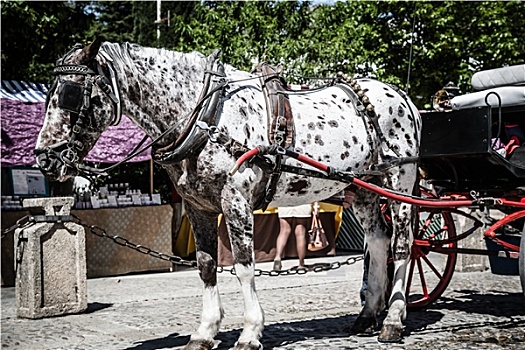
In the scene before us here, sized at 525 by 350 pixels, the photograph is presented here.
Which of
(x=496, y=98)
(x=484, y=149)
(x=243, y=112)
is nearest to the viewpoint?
(x=243, y=112)

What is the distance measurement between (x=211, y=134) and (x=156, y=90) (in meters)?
0.57

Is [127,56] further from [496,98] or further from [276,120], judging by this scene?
[496,98]

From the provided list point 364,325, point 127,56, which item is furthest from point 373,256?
point 127,56

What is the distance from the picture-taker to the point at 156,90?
19.0 feet

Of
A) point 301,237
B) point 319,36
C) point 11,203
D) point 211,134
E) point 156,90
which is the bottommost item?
point 301,237

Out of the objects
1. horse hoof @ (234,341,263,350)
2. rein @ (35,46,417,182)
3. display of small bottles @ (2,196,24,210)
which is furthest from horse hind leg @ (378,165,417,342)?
display of small bottles @ (2,196,24,210)

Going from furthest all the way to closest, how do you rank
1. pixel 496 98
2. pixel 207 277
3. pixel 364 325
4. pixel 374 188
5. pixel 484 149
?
pixel 496 98
pixel 364 325
pixel 484 149
pixel 374 188
pixel 207 277

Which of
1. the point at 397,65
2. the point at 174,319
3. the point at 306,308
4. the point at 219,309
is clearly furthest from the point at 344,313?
the point at 397,65

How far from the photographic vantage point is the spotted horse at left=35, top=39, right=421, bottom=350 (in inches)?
218

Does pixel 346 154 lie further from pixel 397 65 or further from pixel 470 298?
pixel 397 65

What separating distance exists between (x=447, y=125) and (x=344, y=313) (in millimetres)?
2447

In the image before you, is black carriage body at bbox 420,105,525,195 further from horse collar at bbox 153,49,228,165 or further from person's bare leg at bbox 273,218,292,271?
person's bare leg at bbox 273,218,292,271

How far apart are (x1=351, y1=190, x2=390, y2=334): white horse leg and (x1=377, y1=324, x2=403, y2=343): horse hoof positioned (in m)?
0.37

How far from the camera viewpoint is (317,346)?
632cm
